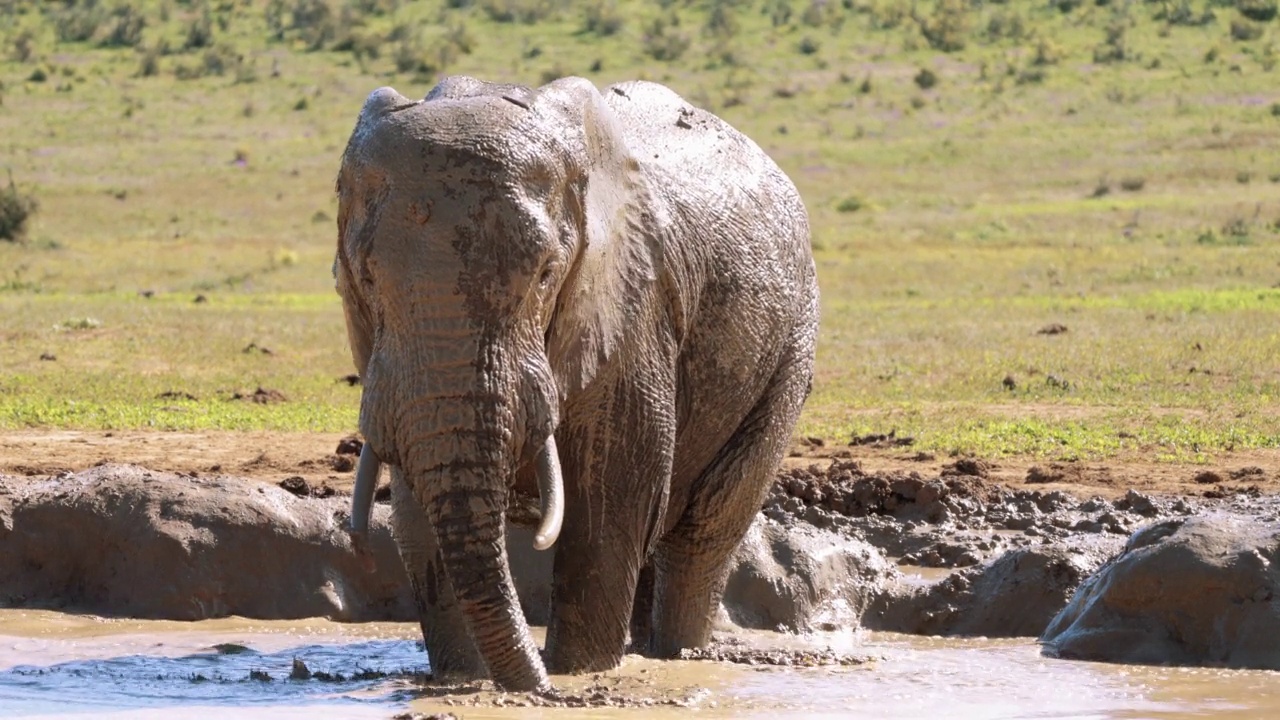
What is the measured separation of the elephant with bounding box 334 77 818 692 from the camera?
5.40m

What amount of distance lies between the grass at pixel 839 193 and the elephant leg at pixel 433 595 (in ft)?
20.7

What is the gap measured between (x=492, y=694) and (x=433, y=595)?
417 millimetres

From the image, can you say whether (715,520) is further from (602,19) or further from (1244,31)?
(602,19)

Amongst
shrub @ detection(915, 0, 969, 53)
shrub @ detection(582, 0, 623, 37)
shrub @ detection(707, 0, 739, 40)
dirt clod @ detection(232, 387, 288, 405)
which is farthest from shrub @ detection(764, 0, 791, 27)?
dirt clod @ detection(232, 387, 288, 405)

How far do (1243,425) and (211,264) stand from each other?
15523 mm

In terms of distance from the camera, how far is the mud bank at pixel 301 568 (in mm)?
8539

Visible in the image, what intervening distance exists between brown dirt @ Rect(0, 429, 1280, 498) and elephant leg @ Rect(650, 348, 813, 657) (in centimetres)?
315

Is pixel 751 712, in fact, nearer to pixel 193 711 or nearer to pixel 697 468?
pixel 697 468

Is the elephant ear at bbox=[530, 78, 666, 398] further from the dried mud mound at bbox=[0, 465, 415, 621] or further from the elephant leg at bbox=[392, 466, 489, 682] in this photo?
the dried mud mound at bbox=[0, 465, 415, 621]

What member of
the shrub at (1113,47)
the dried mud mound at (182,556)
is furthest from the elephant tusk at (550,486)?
the shrub at (1113,47)

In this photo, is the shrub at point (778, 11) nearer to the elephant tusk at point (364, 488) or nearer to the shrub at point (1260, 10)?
the shrub at point (1260, 10)

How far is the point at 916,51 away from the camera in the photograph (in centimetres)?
4606

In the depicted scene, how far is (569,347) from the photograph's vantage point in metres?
5.89

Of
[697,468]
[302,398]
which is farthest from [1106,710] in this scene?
[302,398]
